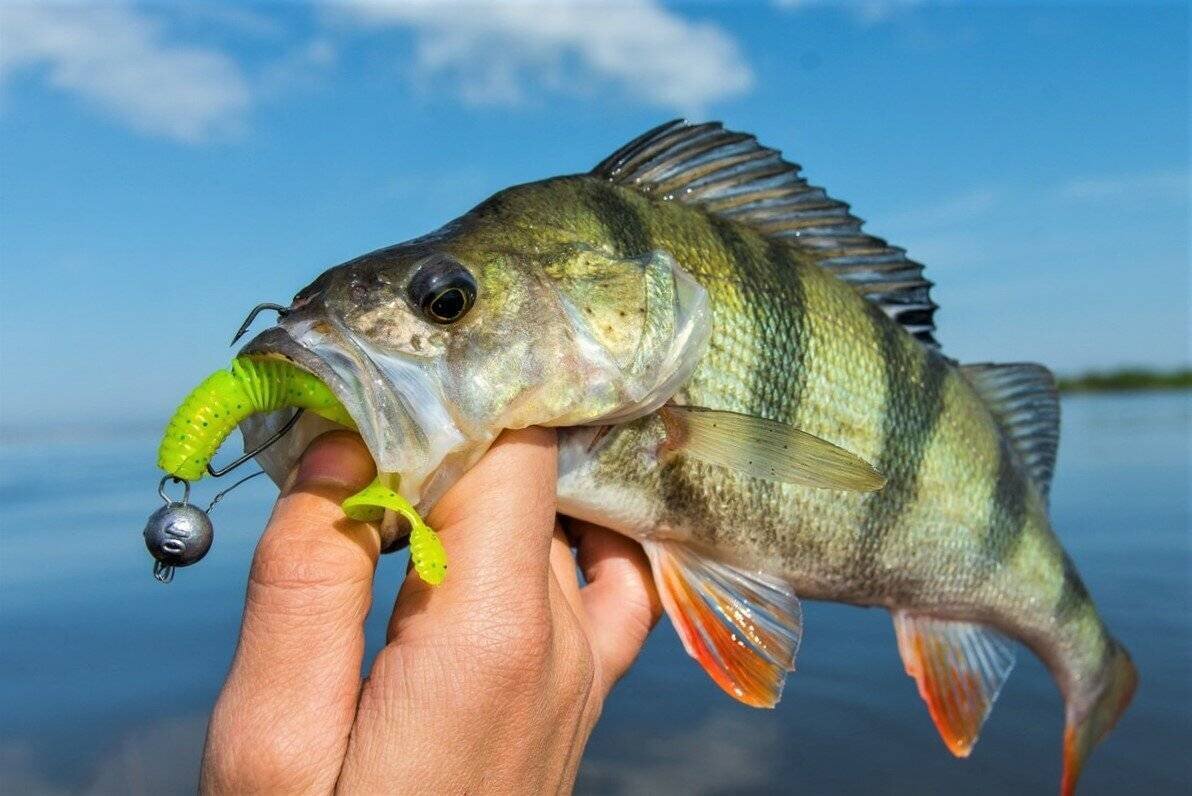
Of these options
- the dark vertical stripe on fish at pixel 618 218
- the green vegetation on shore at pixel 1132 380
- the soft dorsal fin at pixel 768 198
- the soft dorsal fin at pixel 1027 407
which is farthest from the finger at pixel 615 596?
the green vegetation on shore at pixel 1132 380

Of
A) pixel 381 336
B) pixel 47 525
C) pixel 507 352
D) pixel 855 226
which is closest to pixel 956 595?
pixel 855 226

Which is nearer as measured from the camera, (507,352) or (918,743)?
(507,352)

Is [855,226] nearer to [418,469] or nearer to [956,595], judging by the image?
[956,595]

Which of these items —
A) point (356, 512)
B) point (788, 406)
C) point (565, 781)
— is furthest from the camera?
point (788, 406)

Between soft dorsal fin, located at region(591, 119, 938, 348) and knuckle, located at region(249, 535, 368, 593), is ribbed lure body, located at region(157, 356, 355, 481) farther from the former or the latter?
soft dorsal fin, located at region(591, 119, 938, 348)

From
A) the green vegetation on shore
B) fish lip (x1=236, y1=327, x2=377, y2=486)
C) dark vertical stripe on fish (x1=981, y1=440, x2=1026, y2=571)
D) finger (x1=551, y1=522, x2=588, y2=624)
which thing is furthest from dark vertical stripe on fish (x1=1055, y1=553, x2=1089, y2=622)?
the green vegetation on shore
